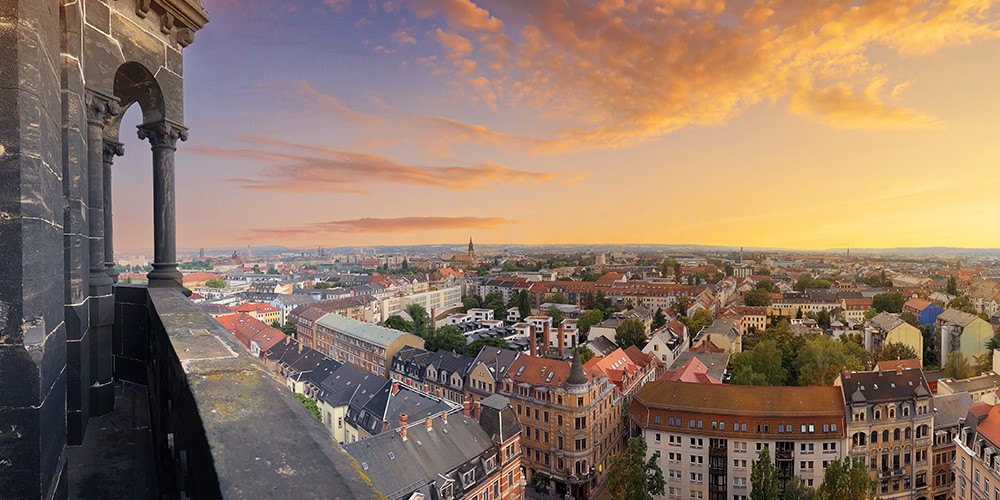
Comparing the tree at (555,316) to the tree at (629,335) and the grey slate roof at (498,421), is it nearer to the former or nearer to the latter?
the tree at (629,335)

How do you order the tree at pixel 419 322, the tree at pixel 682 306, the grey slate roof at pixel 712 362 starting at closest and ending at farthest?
the grey slate roof at pixel 712 362 < the tree at pixel 419 322 < the tree at pixel 682 306

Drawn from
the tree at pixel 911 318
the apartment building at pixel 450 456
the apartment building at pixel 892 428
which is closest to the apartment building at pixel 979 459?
the apartment building at pixel 892 428

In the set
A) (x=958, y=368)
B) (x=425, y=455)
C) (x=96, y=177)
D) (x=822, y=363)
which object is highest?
(x=96, y=177)

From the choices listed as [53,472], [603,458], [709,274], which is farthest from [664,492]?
[709,274]

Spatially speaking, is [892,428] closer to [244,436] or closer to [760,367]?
[760,367]

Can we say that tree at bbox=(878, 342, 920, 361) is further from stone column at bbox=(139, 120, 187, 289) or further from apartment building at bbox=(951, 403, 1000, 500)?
stone column at bbox=(139, 120, 187, 289)

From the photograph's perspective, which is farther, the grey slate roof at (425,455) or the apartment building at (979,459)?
the apartment building at (979,459)

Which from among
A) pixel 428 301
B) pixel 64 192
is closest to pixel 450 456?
pixel 64 192

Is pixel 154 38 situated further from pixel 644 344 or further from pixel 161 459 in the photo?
pixel 644 344
